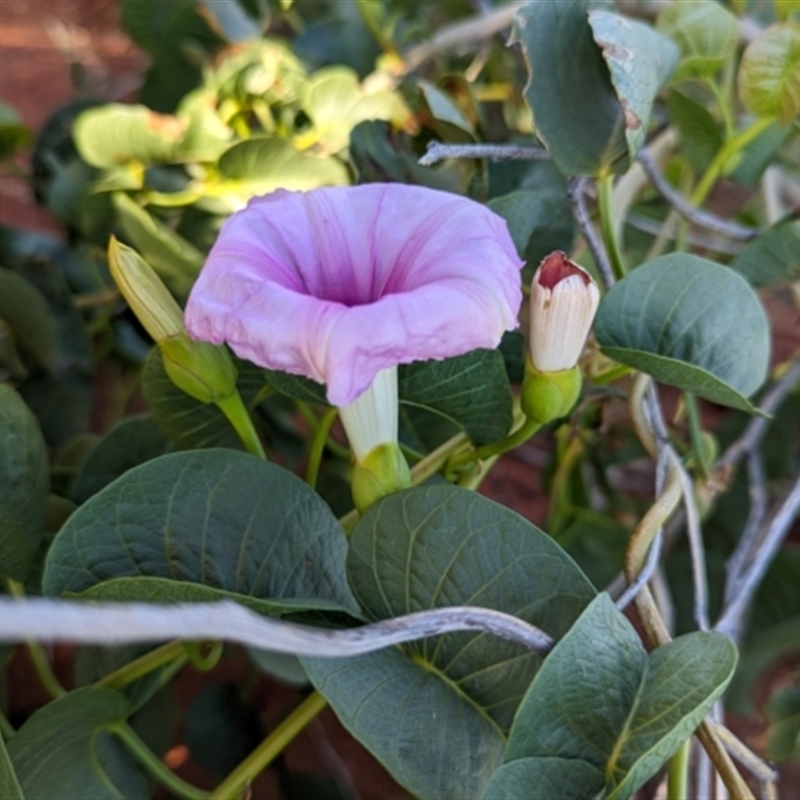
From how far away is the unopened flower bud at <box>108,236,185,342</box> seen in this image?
0.35 metres

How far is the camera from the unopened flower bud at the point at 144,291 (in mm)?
346

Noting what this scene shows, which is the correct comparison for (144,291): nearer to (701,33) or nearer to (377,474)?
(377,474)

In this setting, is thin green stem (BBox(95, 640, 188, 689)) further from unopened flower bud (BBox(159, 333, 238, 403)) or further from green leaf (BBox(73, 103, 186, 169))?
green leaf (BBox(73, 103, 186, 169))

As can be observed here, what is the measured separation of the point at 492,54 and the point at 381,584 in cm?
59

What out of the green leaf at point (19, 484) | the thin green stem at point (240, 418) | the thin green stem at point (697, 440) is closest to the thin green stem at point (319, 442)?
the thin green stem at point (240, 418)

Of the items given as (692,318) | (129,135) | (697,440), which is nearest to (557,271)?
(692,318)

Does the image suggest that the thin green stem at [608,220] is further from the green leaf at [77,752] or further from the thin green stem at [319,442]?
the green leaf at [77,752]

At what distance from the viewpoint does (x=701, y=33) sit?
0.51 meters

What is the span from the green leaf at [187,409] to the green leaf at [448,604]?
0.13 metres

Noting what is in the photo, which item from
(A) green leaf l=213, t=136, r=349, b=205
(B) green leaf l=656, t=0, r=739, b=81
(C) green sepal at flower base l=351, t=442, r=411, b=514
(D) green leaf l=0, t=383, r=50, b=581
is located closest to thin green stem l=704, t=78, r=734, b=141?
(B) green leaf l=656, t=0, r=739, b=81

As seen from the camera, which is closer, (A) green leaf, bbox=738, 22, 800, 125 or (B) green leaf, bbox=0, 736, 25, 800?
(B) green leaf, bbox=0, 736, 25, 800

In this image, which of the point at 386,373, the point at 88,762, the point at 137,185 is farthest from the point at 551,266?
the point at 137,185

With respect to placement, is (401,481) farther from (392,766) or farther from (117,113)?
(117,113)

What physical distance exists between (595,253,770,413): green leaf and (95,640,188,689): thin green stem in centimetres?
26
